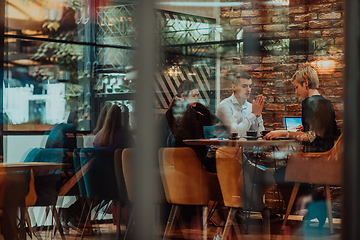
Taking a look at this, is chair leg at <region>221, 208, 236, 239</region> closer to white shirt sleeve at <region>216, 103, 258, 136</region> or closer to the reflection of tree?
white shirt sleeve at <region>216, 103, 258, 136</region>

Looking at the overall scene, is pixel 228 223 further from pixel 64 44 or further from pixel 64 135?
pixel 64 44

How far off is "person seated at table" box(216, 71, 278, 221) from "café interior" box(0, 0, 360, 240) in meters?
0.01

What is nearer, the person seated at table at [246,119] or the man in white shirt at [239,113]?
the person seated at table at [246,119]

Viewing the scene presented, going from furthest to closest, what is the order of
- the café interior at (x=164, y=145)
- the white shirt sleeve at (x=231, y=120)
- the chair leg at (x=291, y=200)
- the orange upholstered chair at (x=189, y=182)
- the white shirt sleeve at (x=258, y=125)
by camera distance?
the white shirt sleeve at (x=258, y=125)
the white shirt sleeve at (x=231, y=120)
the chair leg at (x=291, y=200)
the orange upholstered chair at (x=189, y=182)
the café interior at (x=164, y=145)

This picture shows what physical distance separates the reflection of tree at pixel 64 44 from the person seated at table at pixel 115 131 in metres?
1.37

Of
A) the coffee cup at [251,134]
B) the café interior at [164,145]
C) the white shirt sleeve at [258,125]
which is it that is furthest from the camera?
the white shirt sleeve at [258,125]

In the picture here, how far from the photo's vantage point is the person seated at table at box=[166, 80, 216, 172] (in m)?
2.64

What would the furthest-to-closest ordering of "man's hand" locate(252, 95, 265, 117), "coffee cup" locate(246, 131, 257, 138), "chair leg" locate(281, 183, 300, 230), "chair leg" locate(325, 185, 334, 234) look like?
"man's hand" locate(252, 95, 265, 117) → "coffee cup" locate(246, 131, 257, 138) → "chair leg" locate(281, 183, 300, 230) → "chair leg" locate(325, 185, 334, 234)

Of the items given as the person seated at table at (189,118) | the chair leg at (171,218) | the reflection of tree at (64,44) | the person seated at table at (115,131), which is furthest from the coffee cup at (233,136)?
the reflection of tree at (64,44)

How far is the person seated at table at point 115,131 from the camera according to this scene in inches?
89.9

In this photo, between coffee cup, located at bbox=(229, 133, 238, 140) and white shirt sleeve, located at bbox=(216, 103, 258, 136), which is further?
white shirt sleeve, located at bbox=(216, 103, 258, 136)

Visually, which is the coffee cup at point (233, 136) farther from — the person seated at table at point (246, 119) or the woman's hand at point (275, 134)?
the woman's hand at point (275, 134)

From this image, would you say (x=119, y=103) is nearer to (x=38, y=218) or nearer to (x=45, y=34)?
(x=38, y=218)

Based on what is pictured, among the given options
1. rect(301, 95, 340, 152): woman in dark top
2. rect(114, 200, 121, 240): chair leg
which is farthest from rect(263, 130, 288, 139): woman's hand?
rect(114, 200, 121, 240): chair leg
